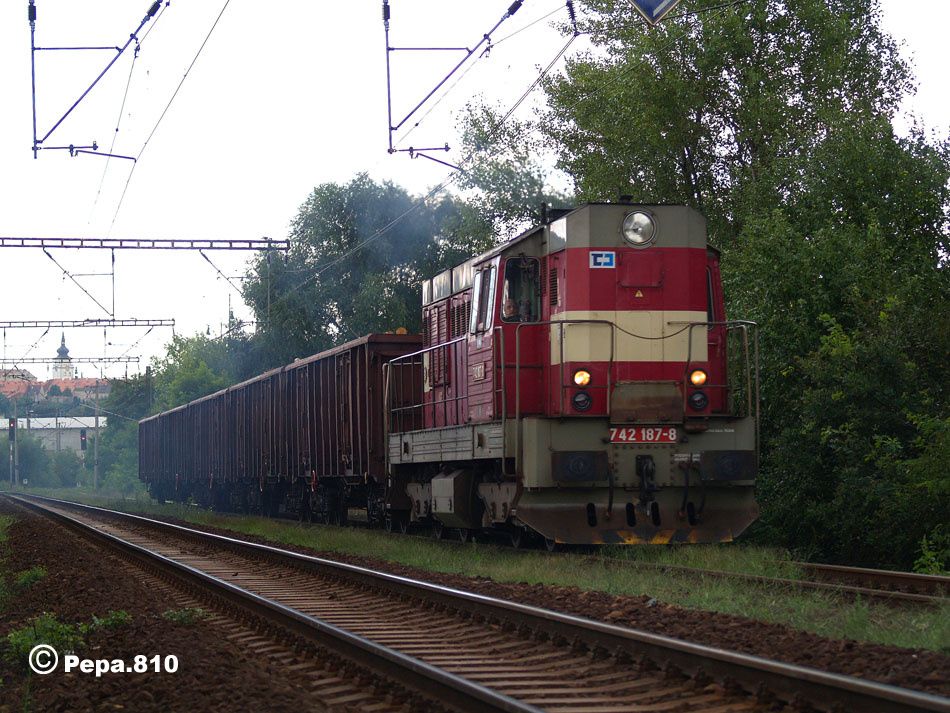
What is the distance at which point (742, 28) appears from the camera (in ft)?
90.1

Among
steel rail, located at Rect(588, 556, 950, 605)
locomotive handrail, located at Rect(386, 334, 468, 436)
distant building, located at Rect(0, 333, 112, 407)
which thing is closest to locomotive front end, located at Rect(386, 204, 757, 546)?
locomotive handrail, located at Rect(386, 334, 468, 436)

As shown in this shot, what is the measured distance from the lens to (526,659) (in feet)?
24.2

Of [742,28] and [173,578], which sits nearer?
[173,578]

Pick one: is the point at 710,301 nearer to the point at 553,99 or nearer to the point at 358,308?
the point at 553,99

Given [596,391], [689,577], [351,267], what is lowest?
[689,577]

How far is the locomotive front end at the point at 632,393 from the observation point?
1255 cm

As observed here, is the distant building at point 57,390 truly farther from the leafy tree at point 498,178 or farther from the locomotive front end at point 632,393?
the locomotive front end at point 632,393

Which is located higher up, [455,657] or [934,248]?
[934,248]

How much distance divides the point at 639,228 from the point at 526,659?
7013 millimetres

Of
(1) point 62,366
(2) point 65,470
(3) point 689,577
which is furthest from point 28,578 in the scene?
(2) point 65,470

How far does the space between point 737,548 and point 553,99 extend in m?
19.5

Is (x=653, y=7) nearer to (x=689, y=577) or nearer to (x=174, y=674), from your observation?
(x=689, y=577)

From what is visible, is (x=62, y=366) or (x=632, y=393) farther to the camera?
(x=62, y=366)

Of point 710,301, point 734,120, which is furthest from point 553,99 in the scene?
point 710,301
